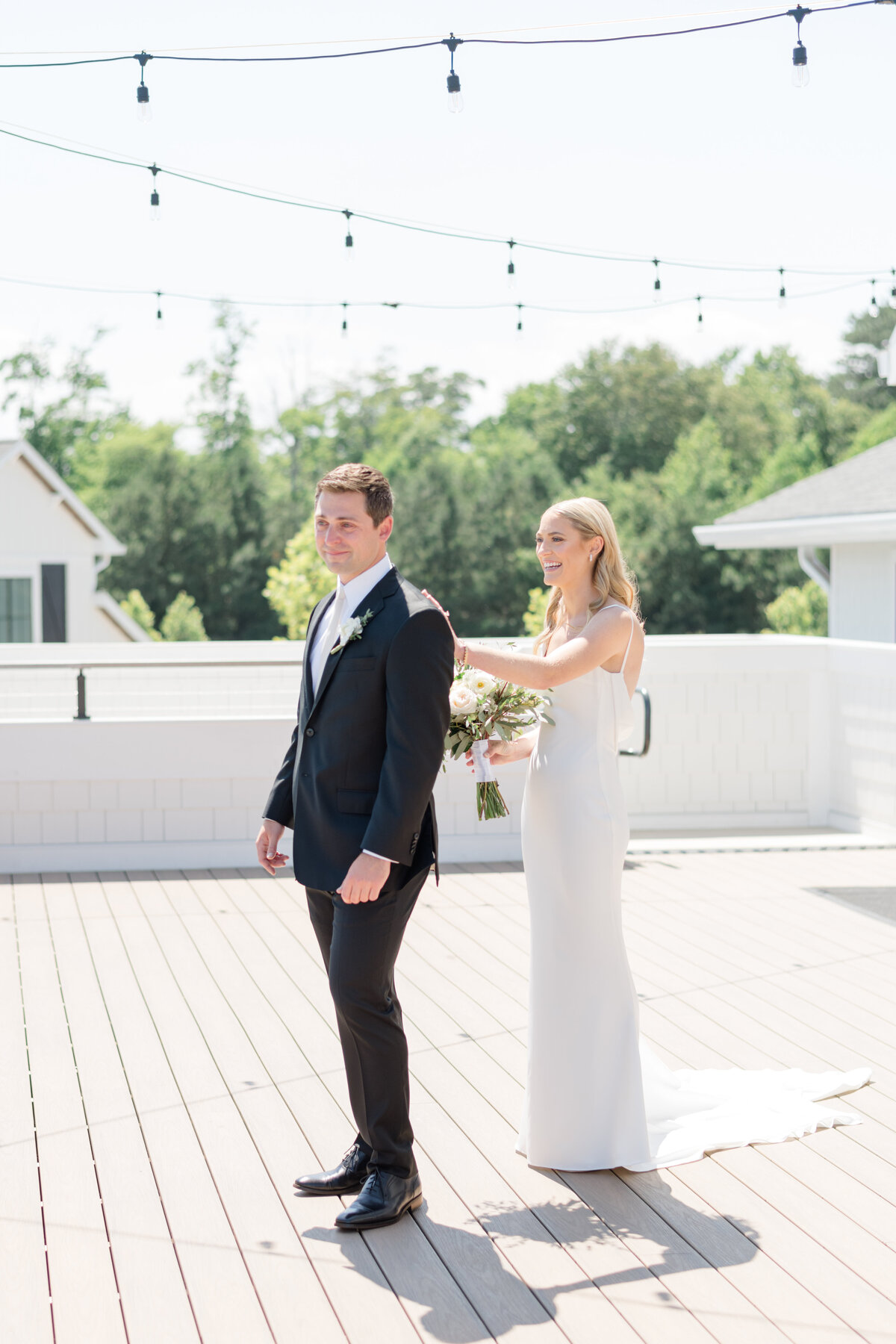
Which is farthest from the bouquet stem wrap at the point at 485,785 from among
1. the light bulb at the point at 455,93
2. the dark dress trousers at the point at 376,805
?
the light bulb at the point at 455,93

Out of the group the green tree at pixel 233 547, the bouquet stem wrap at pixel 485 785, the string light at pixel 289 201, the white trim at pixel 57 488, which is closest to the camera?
the bouquet stem wrap at pixel 485 785

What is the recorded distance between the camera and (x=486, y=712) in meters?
3.56

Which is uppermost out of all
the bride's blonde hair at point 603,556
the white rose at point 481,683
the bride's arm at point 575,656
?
the bride's blonde hair at point 603,556

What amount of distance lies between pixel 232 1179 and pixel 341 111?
1935 cm

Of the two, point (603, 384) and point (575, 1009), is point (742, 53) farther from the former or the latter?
point (603, 384)

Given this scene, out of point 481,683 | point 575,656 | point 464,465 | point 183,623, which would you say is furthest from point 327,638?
point 464,465

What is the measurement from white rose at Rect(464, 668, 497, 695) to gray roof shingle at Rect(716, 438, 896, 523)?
960cm

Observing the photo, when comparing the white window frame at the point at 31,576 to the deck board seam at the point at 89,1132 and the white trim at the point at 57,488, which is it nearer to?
the white trim at the point at 57,488

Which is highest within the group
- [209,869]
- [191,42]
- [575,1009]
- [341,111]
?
[341,111]

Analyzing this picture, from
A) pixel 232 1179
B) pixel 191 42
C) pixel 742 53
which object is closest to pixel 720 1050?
pixel 232 1179

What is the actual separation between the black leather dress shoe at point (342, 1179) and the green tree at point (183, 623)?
107ft

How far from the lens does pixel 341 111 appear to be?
20031 mm

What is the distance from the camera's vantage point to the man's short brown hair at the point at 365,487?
3.09 m

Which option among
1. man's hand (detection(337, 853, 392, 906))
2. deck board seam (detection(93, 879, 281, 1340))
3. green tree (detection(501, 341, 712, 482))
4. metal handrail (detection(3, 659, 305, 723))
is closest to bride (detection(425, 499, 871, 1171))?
man's hand (detection(337, 853, 392, 906))
